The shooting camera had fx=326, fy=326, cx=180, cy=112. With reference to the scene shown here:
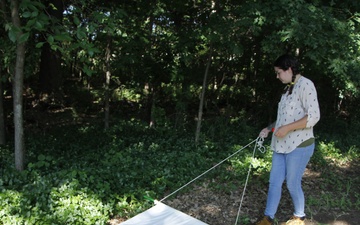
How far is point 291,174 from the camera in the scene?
3135 millimetres

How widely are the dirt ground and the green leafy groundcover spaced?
0.88ft

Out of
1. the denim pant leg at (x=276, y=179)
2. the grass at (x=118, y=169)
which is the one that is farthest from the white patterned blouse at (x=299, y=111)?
the grass at (x=118, y=169)

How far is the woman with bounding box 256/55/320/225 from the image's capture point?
2.98 meters

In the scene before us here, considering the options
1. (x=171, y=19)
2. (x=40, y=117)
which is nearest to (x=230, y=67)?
(x=171, y=19)

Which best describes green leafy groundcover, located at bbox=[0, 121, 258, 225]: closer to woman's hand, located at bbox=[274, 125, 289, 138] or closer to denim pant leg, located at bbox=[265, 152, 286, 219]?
denim pant leg, located at bbox=[265, 152, 286, 219]

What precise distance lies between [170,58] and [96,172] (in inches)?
128

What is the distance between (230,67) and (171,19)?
2.98 metres

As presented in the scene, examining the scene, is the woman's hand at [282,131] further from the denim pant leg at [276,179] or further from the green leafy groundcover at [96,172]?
the green leafy groundcover at [96,172]

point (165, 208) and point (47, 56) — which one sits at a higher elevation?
point (47, 56)

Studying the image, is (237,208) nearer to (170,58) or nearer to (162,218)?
(162,218)

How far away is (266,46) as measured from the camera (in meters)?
5.15

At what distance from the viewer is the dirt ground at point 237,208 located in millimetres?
3740

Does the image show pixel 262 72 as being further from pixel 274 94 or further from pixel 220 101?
pixel 220 101

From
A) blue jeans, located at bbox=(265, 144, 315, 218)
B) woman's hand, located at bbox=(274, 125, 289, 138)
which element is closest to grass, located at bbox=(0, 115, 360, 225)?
blue jeans, located at bbox=(265, 144, 315, 218)
